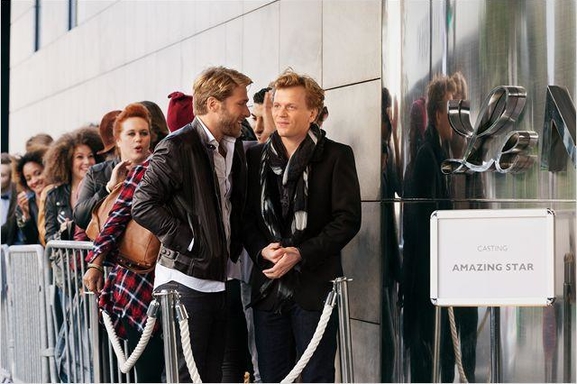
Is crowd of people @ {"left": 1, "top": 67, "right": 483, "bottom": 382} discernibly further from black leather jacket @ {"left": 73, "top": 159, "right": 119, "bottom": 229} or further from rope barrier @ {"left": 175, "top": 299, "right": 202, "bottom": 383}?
black leather jacket @ {"left": 73, "top": 159, "right": 119, "bottom": 229}

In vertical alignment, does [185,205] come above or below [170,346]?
above

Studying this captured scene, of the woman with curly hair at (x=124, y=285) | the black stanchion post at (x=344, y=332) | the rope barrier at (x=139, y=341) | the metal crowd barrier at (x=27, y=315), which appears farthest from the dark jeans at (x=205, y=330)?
the metal crowd barrier at (x=27, y=315)

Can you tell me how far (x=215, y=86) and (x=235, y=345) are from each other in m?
1.40

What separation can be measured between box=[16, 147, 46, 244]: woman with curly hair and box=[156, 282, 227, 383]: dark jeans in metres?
2.92

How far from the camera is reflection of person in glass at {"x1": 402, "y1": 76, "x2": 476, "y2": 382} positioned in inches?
204

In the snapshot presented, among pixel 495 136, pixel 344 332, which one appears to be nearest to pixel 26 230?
pixel 344 332

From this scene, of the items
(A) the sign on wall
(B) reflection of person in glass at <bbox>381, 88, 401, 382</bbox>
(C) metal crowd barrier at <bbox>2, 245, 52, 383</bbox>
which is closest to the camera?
(A) the sign on wall

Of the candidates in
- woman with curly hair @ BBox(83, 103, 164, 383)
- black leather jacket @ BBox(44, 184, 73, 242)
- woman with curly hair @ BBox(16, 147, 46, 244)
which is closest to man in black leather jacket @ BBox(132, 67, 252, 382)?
woman with curly hair @ BBox(83, 103, 164, 383)

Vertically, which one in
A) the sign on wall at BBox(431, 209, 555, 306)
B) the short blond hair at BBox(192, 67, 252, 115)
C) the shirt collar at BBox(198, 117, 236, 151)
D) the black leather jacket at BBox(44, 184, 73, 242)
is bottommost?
the sign on wall at BBox(431, 209, 555, 306)

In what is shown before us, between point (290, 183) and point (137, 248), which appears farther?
point (137, 248)

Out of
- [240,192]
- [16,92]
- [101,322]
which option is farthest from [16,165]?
[240,192]

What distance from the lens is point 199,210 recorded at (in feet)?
15.5

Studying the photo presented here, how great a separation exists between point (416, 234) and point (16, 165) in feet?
11.8

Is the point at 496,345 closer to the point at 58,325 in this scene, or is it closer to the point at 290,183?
the point at 290,183
